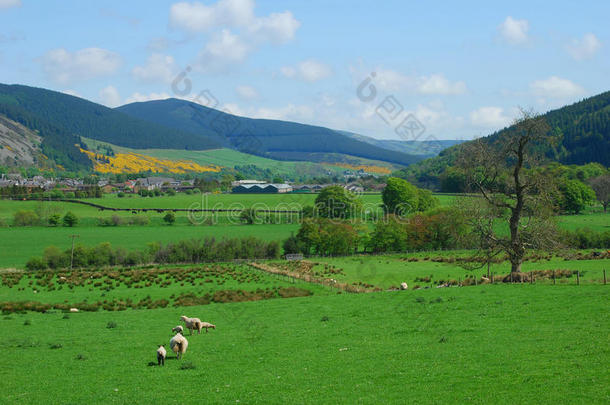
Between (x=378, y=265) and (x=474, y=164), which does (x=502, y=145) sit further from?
(x=378, y=265)

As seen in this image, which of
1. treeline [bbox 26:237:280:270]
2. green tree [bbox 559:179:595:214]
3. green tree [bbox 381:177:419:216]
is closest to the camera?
treeline [bbox 26:237:280:270]

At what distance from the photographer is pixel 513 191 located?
31.0 metres

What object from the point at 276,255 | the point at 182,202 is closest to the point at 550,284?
the point at 276,255

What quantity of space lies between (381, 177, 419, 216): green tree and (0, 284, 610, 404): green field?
71.8 metres

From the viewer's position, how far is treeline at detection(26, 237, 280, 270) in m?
66.6

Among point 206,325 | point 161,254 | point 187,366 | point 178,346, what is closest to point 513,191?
point 206,325

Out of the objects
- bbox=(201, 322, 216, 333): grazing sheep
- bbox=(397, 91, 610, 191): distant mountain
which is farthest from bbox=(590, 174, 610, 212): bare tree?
bbox=(201, 322, 216, 333): grazing sheep

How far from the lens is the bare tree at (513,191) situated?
29.5 meters

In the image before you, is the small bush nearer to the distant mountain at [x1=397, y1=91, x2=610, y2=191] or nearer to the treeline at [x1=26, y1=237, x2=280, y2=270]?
the treeline at [x1=26, y1=237, x2=280, y2=270]

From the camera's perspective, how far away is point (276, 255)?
73.2 m

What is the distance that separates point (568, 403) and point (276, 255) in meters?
63.4

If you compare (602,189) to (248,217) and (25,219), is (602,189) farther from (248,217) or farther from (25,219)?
(25,219)

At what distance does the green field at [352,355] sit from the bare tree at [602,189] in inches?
3781

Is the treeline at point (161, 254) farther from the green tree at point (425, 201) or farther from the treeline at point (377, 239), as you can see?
the green tree at point (425, 201)
